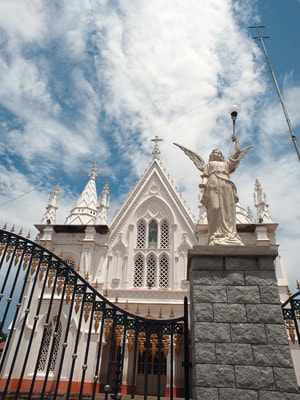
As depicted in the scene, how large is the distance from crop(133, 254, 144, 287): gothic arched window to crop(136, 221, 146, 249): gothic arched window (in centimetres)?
85

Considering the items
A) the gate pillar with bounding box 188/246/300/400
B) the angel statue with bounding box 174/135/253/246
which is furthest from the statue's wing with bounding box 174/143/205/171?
the gate pillar with bounding box 188/246/300/400

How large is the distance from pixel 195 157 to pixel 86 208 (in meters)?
18.9

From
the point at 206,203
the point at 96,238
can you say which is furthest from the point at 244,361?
the point at 96,238

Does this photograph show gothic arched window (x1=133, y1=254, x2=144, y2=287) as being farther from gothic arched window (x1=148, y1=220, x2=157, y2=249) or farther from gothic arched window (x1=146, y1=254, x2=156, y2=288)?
gothic arched window (x1=148, y1=220, x2=157, y2=249)

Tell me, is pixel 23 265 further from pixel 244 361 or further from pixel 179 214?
pixel 179 214

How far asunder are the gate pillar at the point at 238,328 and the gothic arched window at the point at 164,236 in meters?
15.6

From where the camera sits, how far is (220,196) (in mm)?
5387

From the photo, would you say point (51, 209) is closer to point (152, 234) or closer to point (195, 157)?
point (152, 234)

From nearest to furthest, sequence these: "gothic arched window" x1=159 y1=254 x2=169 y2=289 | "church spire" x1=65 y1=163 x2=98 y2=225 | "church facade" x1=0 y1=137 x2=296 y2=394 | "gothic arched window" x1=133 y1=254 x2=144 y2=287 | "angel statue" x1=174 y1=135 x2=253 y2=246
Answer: "angel statue" x1=174 y1=135 x2=253 y2=246 → "church facade" x1=0 y1=137 x2=296 y2=394 → "gothic arched window" x1=159 y1=254 x2=169 y2=289 → "gothic arched window" x1=133 y1=254 x2=144 y2=287 → "church spire" x1=65 y1=163 x2=98 y2=225

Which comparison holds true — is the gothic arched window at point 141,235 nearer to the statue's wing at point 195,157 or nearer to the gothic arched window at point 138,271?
the gothic arched window at point 138,271

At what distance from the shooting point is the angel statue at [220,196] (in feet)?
16.7

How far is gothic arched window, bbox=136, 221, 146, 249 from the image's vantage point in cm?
2044

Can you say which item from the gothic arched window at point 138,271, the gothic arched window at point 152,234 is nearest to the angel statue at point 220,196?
the gothic arched window at point 138,271

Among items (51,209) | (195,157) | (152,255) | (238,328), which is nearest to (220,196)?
(195,157)
